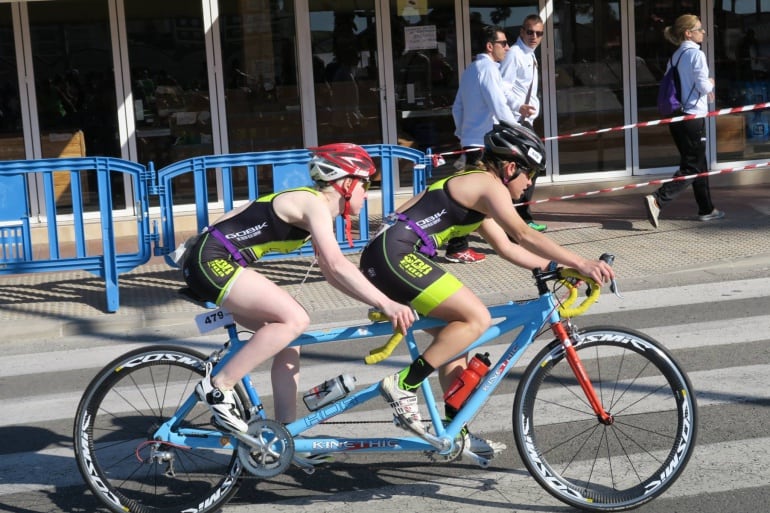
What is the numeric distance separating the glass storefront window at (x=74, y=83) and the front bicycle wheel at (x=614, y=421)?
345 inches

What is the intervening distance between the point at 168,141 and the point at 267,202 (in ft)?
28.5

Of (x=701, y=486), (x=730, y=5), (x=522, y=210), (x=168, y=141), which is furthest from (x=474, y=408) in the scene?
(x=730, y=5)

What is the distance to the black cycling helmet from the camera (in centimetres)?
476

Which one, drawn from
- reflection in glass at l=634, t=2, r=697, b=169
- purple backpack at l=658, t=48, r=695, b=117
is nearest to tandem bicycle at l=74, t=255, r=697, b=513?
purple backpack at l=658, t=48, r=695, b=117

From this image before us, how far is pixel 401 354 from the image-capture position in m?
7.36

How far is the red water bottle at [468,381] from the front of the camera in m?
4.73

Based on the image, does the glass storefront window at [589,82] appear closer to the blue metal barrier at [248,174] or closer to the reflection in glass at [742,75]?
the reflection in glass at [742,75]

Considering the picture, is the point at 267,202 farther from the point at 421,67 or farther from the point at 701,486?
Result: the point at 421,67

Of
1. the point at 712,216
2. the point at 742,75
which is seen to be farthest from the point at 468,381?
the point at 742,75

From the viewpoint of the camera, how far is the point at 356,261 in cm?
1012

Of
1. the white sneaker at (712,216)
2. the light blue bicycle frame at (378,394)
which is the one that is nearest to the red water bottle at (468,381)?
the light blue bicycle frame at (378,394)

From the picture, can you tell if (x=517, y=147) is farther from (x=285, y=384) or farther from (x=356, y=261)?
(x=356, y=261)

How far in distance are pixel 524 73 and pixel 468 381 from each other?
257 inches

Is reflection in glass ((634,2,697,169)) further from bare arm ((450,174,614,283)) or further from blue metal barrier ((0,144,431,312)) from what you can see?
bare arm ((450,174,614,283))
